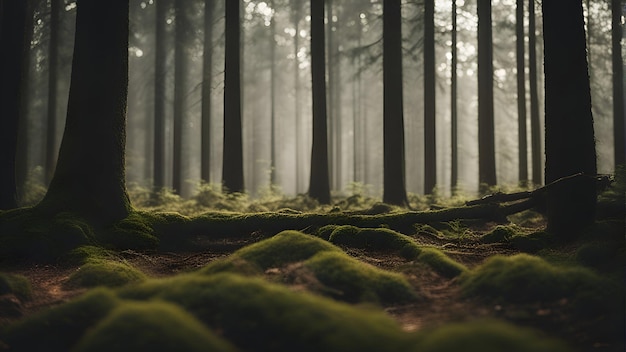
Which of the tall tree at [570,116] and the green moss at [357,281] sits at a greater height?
the tall tree at [570,116]

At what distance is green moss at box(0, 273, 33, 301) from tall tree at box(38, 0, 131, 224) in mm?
2880

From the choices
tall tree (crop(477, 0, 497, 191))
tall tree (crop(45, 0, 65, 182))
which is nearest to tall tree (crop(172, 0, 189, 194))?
tall tree (crop(45, 0, 65, 182))

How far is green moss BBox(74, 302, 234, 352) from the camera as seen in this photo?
387 cm

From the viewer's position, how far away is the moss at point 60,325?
4875 mm

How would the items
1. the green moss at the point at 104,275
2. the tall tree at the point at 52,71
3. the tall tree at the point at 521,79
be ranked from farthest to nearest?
1. the tall tree at the point at 52,71
2. the tall tree at the point at 521,79
3. the green moss at the point at 104,275

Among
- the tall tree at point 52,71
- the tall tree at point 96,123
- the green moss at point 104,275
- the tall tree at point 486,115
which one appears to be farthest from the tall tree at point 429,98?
the tall tree at point 52,71

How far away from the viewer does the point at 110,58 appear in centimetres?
986

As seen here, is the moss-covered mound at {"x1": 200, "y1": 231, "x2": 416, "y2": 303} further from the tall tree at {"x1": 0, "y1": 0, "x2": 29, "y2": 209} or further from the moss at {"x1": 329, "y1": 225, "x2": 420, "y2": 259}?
the tall tree at {"x1": 0, "y1": 0, "x2": 29, "y2": 209}

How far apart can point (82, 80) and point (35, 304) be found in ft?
17.4

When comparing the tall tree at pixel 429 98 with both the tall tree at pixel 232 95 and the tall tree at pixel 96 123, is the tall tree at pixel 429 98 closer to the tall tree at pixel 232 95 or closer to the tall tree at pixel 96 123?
the tall tree at pixel 232 95

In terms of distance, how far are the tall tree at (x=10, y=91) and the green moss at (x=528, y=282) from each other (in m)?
12.7

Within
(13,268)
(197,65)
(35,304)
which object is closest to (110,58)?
(13,268)

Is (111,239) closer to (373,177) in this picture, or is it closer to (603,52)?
(603,52)

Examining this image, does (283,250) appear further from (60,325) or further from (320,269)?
(60,325)
